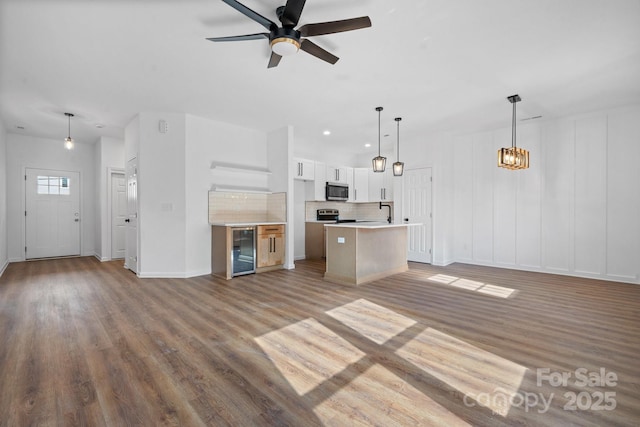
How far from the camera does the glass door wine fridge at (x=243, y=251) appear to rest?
5.04 meters

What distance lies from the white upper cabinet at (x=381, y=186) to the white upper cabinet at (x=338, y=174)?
759mm

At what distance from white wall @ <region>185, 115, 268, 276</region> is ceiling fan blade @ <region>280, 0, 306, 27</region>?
11.5 feet

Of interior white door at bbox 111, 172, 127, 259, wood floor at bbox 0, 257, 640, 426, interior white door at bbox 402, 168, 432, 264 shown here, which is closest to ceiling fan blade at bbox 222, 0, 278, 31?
wood floor at bbox 0, 257, 640, 426

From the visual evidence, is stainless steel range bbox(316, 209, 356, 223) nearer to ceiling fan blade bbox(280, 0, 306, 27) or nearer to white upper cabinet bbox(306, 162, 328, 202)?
white upper cabinet bbox(306, 162, 328, 202)

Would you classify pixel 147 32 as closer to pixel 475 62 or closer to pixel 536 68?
pixel 475 62

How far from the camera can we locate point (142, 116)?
198 inches

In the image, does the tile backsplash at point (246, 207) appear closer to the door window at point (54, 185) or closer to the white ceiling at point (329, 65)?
the white ceiling at point (329, 65)

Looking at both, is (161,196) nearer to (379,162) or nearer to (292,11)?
(379,162)

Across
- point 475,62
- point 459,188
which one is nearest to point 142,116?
point 475,62

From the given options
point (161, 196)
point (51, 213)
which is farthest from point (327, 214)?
point (51, 213)

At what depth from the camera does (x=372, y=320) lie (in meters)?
3.09

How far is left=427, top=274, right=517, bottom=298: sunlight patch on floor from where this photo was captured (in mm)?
4117

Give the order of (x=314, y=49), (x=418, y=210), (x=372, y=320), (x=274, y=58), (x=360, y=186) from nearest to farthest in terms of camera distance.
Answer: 1. (x=314, y=49)
2. (x=274, y=58)
3. (x=372, y=320)
4. (x=418, y=210)
5. (x=360, y=186)

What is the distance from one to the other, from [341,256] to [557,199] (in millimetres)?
4149
